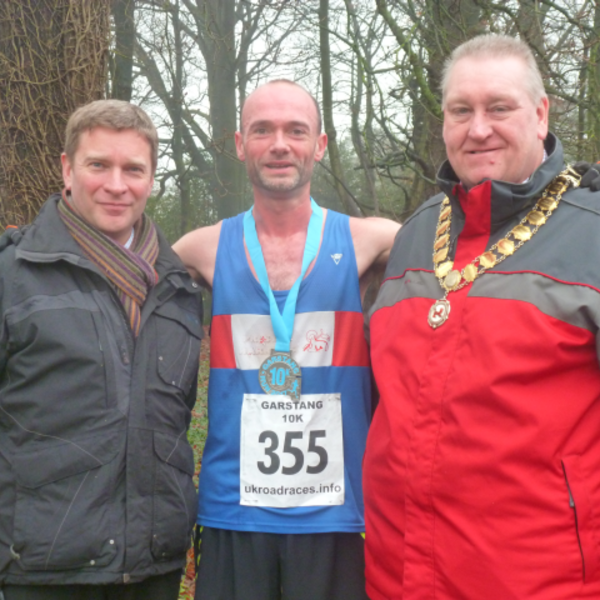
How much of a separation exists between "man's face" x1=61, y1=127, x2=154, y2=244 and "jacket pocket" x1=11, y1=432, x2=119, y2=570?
897mm

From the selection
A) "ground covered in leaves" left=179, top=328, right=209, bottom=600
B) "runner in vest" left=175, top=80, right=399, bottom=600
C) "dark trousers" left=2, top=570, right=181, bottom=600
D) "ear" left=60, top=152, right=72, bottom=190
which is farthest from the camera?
"ground covered in leaves" left=179, top=328, right=209, bottom=600

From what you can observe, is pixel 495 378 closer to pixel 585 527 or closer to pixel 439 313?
pixel 439 313

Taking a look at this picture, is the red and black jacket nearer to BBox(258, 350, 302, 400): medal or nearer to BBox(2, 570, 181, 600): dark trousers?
BBox(258, 350, 302, 400): medal

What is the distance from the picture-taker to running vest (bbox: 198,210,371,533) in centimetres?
301

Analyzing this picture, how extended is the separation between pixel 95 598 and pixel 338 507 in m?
1.03

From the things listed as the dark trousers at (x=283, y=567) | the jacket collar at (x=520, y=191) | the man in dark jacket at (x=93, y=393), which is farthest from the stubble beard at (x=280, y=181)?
the dark trousers at (x=283, y=567)

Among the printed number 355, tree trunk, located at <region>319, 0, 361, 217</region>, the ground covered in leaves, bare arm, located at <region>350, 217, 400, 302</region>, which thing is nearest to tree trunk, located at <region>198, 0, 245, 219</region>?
tree trunk, located at <region>319, 0, 361, 217</region>

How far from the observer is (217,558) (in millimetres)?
3090

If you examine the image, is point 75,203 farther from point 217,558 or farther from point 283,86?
point 217,558

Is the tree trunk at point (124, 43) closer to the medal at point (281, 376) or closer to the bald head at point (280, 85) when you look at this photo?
the bald head at point (280, 85)

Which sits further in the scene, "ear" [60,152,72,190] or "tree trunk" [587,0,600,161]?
"tree trunk" [587,0,600,161]

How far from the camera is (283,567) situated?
9.94ft

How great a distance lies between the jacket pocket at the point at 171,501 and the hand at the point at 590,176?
176 centimetres

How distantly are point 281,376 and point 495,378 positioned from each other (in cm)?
118
